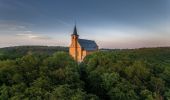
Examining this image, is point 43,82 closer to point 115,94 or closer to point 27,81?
point 27,81

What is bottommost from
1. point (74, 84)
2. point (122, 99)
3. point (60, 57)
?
point (122, 99)

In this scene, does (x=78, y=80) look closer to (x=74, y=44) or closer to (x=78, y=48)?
(x=78, y=48)

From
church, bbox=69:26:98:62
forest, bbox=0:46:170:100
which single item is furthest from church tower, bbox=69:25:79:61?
forest, bbox=0:46:170:100

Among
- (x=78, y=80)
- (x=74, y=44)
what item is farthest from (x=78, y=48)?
(x=78, y=80)

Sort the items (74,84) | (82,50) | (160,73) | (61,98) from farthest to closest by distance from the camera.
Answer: (82,50) → (160,73) → (74,84) → (61,98)

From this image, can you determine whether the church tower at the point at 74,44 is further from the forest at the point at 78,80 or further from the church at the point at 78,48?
the forest at the point at 78,80

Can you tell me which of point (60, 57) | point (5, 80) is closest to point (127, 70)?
point (60, 57)

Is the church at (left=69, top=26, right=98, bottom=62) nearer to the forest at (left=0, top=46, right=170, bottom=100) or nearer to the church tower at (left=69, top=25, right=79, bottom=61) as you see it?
the church tower at (left=69, top=25, right=79, bottom=61)

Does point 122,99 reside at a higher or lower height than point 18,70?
lower
